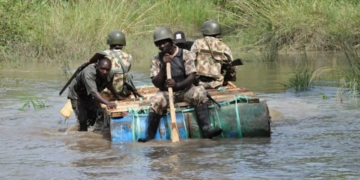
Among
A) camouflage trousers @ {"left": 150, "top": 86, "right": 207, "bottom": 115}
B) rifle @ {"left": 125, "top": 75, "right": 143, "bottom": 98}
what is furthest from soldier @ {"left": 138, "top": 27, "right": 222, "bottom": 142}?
rifle @ {"left": 125, "top": 75, "right": 143, "bottom": 98}

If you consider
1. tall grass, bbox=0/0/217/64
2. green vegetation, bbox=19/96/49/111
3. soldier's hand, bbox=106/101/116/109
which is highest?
tall grass, bbox=0/0/217/64

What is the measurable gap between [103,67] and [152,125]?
0.92 metres

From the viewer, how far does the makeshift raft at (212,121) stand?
783 cm

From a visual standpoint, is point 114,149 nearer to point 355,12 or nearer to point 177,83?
point 177,83

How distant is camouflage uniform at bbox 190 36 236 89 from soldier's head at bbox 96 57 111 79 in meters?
1.15

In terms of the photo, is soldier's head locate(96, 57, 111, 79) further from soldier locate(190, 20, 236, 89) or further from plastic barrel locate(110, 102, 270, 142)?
soldier locate(190, 20, 236, 89)

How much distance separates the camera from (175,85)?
25.5 feet

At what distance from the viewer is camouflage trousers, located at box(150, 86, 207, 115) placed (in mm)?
7797

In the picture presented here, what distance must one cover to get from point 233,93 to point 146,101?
0.99 m

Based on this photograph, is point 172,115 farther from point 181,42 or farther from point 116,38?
point 181,42

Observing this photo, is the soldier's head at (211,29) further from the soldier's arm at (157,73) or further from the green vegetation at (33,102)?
the green vegetation at (33,102)

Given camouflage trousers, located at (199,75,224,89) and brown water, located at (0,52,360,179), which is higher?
camouflage trousers, located at (199,75,224,89)

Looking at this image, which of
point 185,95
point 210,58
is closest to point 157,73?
point 185,95

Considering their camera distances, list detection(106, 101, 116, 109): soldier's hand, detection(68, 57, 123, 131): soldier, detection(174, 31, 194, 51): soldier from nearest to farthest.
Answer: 1. detection(106, 101, 116, 109): soldier's hand
2. detection(68, 57, 123, 131): soldier
3. detection(174, 31, 194, 51): soldier
